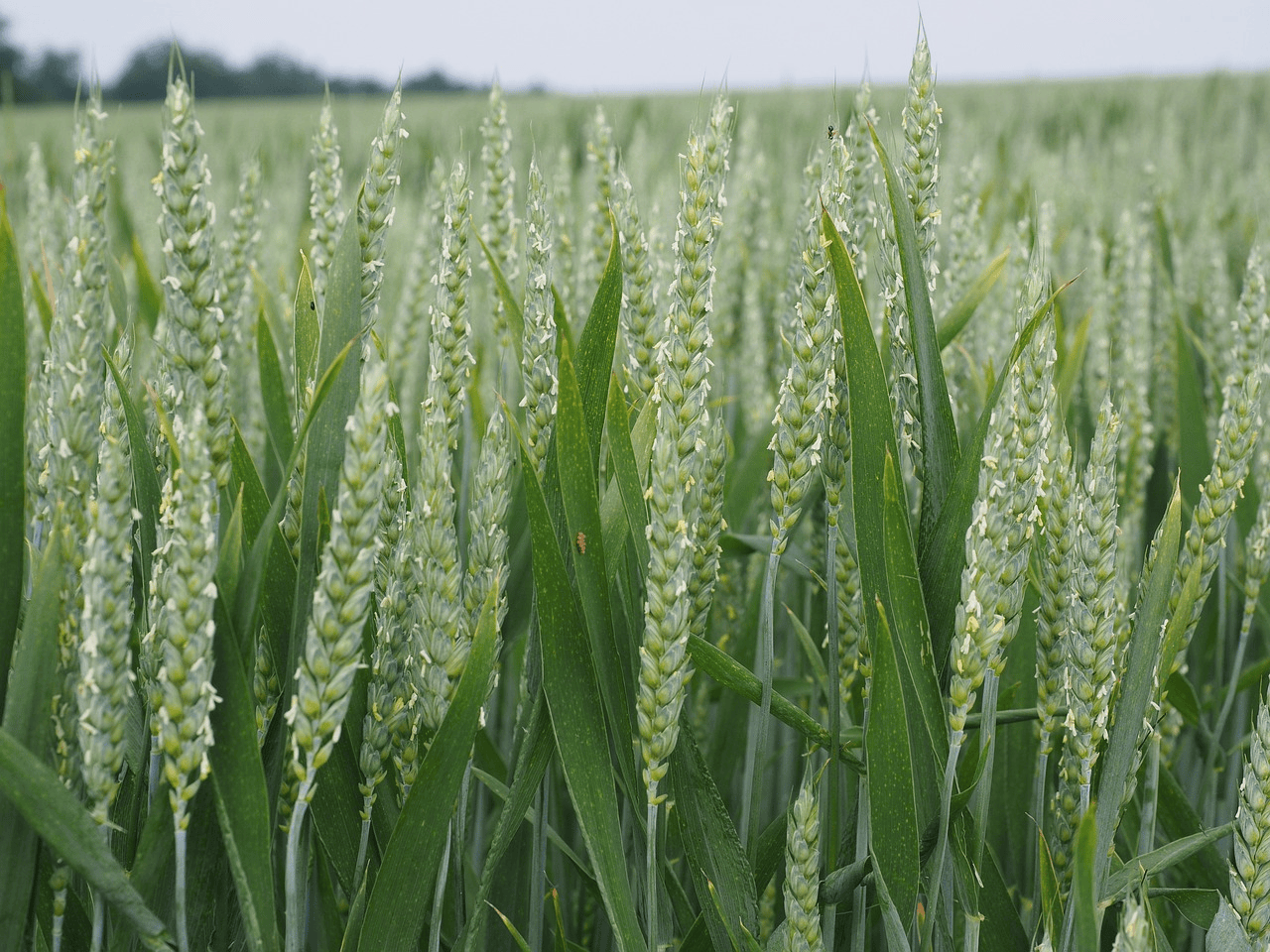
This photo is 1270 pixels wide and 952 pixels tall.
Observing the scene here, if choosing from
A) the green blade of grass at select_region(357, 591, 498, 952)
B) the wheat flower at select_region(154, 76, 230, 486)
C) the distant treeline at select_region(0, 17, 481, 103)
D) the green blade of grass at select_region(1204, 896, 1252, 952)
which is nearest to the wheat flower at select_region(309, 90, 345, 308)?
the wheat flower at select_region(154, 76, 230, 486)

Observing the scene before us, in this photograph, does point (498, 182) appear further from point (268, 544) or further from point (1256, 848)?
point (1256, 848)

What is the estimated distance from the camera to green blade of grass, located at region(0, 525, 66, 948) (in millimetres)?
521

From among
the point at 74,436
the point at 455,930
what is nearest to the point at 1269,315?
the point at 455,930

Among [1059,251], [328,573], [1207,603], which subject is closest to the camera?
[328,573]

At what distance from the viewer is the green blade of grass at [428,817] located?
0.55 metres

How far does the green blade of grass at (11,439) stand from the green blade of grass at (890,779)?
50cm

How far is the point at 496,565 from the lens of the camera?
0.61m

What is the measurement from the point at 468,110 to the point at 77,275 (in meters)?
8.82

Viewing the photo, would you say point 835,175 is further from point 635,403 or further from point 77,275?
point 77,275

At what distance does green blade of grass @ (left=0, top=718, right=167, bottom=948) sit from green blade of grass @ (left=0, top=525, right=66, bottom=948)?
28mm

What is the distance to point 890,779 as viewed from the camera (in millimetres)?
578

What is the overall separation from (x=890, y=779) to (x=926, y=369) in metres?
0.26

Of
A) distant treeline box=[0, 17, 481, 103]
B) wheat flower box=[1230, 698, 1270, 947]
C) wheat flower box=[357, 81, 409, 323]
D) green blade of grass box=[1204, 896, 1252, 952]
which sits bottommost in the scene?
green blade of grass box=[1204, 896, 1252, 952]

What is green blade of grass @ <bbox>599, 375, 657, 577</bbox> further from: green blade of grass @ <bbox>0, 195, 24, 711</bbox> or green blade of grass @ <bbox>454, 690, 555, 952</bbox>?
green blade of grass @ <bbox>0, 195, 24, 711</bbox>
